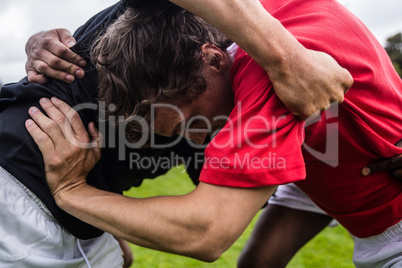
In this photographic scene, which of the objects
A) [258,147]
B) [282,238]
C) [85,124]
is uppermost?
[258,147]

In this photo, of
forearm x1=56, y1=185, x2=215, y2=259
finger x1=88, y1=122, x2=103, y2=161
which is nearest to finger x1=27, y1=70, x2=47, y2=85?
finger x1=88, y1=122, x2=103, y2=161

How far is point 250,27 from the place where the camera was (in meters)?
1.23

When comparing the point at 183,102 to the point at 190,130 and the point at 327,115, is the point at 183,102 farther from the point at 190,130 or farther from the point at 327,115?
the point at 327,115

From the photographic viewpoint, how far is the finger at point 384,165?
160cm

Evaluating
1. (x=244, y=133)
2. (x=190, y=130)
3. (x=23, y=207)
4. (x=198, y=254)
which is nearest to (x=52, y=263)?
(x=23, y=207)

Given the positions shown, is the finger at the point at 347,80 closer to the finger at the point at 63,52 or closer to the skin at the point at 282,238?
the finger at the point at 63,52

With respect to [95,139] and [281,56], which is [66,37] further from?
[281,56]

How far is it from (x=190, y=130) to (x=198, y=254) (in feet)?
1.81

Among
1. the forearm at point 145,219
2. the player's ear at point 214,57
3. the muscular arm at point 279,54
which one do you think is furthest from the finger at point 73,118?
the muscular arm at point 279,54

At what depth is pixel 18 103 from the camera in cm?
168

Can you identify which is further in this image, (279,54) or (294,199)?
(294,199)

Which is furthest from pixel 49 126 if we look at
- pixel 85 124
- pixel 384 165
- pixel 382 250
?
pixel 382 250

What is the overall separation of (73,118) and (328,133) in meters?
1.03

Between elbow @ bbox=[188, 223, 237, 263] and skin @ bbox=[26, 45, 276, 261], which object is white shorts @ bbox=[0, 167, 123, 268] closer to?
skin @ bbox=[26, 45, 276, 261]
